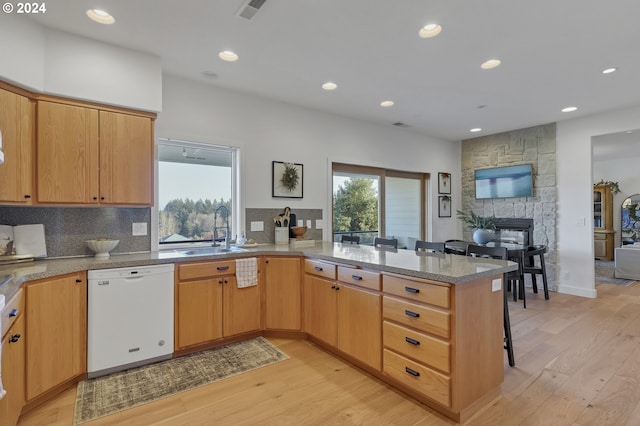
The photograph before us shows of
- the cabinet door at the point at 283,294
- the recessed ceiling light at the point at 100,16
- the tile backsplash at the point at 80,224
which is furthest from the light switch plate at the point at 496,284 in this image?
the recessed ceiling light at the point at 100,16

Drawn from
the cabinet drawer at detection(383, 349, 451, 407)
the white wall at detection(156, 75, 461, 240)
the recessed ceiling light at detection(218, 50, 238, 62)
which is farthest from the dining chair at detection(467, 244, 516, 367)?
the recessed ceiling light at detection(218, 50, 238, 62)

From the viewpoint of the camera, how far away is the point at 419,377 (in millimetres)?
2131

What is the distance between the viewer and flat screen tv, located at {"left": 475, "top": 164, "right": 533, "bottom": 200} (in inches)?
213

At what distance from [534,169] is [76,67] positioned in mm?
6163

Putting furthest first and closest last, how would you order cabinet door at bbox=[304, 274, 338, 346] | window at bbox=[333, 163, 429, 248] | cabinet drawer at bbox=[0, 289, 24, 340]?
window at bbox=[333, 163, 429, 248] → cabinet door at bbox=[304, 274, 338, 346] → cabinet drawer at bbox=[0, 289, 24, 340]

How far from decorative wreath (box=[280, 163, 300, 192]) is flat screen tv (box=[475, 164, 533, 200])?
3.79 m

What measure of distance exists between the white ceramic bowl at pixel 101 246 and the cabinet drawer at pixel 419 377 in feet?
8.07

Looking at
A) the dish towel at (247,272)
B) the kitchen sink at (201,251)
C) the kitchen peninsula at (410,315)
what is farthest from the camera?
the dish towel at (247,272)

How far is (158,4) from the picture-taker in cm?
224

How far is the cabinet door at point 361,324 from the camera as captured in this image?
8.03 ft

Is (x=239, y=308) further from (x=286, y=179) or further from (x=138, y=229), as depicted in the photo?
(x=286, y=179)

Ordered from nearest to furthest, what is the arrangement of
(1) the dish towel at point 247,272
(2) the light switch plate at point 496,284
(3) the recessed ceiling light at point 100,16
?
(2) the light switch plate at point 496,284 < (3) the recessed ceiling light at point 100,16 < (1) the dish towel at point 247,272

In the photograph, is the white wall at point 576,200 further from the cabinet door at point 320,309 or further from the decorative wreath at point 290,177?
the cabinet door at point 320,309

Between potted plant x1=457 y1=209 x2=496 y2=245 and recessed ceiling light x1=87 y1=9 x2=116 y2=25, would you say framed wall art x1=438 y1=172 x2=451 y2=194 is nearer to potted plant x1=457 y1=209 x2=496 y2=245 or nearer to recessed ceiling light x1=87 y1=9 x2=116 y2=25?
potted plant x1=457 y1=209 x2=496 y2=245
